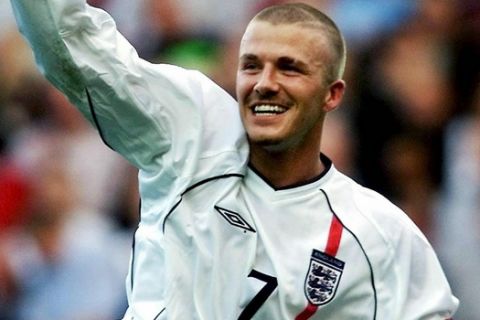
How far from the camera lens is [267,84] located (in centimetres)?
510

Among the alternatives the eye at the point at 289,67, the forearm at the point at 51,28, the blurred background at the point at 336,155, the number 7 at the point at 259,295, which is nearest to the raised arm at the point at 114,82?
the forearm at the point at 51,28

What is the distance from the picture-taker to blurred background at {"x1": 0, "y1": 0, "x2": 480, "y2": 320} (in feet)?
26.0

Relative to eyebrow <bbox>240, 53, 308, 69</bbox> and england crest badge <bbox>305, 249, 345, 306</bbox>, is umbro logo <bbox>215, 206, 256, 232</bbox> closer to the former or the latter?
england crest badge <bbox>305, 249, 345, 306</bbox>

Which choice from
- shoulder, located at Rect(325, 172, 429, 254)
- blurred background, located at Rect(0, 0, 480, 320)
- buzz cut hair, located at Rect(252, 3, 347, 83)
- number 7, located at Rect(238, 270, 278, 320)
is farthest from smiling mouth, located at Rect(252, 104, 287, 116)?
blurred background, located at Rect(0, 0, 480, 320)

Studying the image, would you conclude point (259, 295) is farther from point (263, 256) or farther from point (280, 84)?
point (280, 84)

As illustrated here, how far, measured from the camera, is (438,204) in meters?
7.95

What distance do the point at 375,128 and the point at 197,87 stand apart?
3.12 meters

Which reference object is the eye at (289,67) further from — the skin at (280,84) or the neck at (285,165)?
the neck at (285,165)

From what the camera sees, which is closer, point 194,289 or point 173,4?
point 194,289

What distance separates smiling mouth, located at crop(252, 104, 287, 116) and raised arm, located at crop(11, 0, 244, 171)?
133 millimetres

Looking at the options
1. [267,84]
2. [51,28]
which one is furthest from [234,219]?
[51,28]

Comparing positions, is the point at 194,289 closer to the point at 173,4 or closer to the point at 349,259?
the point at 349,259

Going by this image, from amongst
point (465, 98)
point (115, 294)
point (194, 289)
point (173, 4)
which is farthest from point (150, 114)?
point (173, 4)

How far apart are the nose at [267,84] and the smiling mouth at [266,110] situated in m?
0.04
